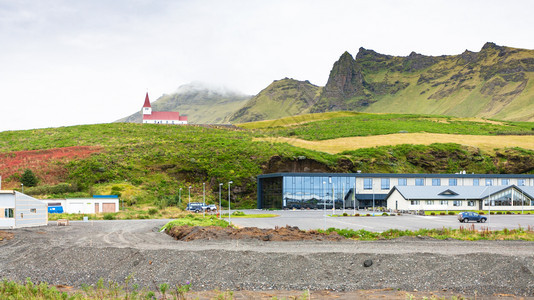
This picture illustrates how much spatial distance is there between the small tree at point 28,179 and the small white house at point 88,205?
1367cm

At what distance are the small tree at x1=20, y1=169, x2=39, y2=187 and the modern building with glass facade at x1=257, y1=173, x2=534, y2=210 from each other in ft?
120

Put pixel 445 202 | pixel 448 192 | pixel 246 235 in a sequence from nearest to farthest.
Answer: pixel 246 235 < pixel 445 202 < pixel 448 192

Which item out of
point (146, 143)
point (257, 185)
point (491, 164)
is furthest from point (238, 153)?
point (491, 164)

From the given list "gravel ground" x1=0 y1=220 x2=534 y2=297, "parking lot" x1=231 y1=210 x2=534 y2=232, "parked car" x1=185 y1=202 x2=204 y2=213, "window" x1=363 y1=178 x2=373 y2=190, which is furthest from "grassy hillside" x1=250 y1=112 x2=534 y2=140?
"gravel ground" x1=0 y1=220 x2=534 y2=297

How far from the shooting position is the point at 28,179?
74438 millimetres

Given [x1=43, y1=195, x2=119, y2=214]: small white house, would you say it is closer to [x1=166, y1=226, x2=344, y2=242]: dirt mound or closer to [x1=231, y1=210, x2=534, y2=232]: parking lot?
[x1=231, y1=210, x2=534, y2=232]: parking lot

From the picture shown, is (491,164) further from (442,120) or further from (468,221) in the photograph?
(442,120)

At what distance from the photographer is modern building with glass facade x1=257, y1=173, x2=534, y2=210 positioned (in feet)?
247

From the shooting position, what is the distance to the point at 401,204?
7100cm

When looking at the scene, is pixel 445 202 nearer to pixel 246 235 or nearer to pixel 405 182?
pixel 405 182

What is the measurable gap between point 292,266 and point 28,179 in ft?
217

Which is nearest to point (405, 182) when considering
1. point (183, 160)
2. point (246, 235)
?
point (183, 160)

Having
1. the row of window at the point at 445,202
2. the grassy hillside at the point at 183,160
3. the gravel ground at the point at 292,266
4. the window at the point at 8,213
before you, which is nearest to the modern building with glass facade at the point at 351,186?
the row of window at the point at 445,202

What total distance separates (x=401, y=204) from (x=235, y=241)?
48604 millimetres
